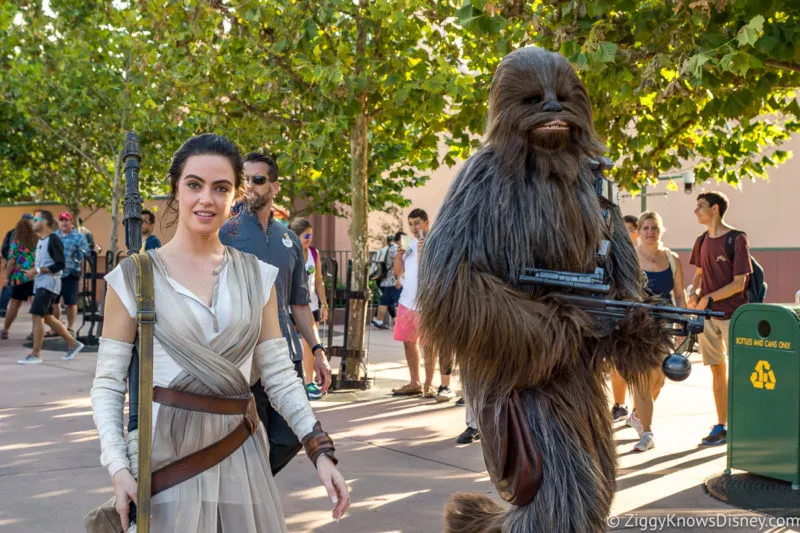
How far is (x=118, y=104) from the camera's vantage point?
19.0 meters

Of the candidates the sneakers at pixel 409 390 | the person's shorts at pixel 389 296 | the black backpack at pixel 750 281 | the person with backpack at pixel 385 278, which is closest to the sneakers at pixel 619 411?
the black backpack at pixel 750 281

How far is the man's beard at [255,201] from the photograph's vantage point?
5.29 m

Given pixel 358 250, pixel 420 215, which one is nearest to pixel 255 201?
pixel 420 215

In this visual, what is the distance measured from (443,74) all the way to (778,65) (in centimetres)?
321

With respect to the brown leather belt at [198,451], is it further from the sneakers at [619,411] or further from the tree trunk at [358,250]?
the tree trunk at [358,250]

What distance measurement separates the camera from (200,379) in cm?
279

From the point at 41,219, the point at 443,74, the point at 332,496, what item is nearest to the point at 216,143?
the point at 332,496

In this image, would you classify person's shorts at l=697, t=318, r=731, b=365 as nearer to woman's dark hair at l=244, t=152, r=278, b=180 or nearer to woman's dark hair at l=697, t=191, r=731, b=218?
woman's dark hair at l=697, t=191, r=731, b=218

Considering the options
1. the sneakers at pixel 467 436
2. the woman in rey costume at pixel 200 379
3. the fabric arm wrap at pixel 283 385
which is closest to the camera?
the woman in rey costume at pixel 200 379

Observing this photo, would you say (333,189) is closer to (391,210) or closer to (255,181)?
(391,210)

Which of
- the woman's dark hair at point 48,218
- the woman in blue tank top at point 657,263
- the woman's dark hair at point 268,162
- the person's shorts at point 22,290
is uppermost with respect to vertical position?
the woman's dark hair at point 48,218

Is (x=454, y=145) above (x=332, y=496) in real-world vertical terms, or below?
above

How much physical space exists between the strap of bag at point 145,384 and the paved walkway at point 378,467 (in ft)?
9.28

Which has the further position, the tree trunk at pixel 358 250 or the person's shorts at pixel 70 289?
the person's shorts at pixel 70 289
